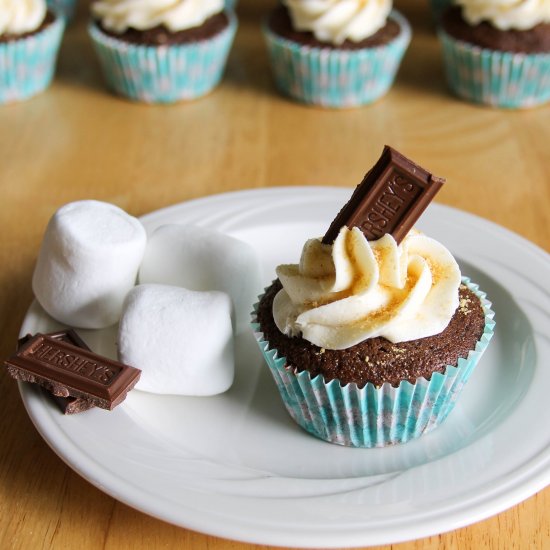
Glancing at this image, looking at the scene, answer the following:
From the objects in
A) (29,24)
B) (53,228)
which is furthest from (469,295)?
(29,24)

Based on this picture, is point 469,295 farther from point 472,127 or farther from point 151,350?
point 472,127

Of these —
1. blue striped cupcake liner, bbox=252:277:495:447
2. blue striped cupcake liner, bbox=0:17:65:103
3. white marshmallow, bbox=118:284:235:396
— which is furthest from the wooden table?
blue striped cupcake liner, bbox=252:277:495:447

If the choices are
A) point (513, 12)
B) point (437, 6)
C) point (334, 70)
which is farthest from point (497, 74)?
point (437, 6)

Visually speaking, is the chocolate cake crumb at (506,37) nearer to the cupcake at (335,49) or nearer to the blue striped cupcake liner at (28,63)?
the cupcake at (335,49)

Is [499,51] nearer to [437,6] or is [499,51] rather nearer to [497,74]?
[497,74]

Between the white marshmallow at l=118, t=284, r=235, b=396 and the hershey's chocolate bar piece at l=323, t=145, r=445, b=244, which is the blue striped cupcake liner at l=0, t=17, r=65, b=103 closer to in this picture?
the white marshmallow at l=118, t=284, r=235, b=396

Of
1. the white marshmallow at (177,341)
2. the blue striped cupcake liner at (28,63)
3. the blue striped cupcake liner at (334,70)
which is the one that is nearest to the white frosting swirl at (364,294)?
the white marshmallow at (177,341)

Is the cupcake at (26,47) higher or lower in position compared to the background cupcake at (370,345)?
lower
